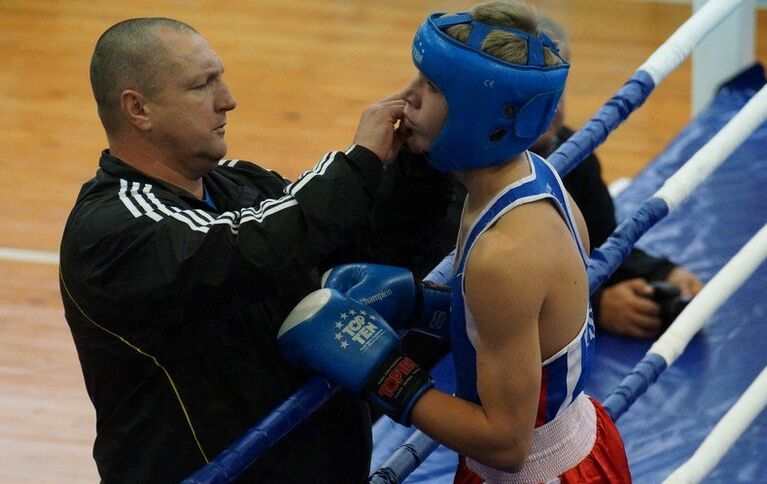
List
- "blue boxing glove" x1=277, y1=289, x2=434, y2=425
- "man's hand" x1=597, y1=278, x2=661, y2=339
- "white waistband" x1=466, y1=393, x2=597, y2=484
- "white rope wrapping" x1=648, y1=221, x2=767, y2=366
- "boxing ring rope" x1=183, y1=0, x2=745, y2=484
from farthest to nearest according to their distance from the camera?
"man's hand" x1=597, y1=278, x2=661, y2=339, "white rope wrapping" x1=648, y1=221, x2=767, y2=366, "white waistband" x1=466, y1=393, x2=597, y2=484, "blue boxing glove" x1=277, y1=289, x2=434, y2=425, "boxing ring rope" x1=183, y1=0, x2=745, y2=484

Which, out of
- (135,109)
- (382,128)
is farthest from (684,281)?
(135,109)

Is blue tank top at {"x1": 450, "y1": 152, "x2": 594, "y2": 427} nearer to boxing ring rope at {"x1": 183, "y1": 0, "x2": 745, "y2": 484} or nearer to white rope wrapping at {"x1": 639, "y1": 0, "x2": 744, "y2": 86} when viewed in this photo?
boxing ring rope at {"x1": 183, "y1": 0, "x2": 745, "y2": 484}

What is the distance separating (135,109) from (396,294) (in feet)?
1.85

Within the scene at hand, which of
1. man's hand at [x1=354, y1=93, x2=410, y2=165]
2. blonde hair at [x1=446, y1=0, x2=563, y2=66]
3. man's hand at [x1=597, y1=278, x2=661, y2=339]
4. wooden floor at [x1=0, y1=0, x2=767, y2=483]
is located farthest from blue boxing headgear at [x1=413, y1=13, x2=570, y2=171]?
wooden floor at [x1=0, y1=0, x2=767, y2=483]

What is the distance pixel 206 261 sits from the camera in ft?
6.23

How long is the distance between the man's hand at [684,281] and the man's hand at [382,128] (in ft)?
6.03

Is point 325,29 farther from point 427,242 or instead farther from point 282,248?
point 282,248

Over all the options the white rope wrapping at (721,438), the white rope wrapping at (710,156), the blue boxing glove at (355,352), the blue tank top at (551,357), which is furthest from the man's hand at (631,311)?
the blue boxing glove at (355,352)

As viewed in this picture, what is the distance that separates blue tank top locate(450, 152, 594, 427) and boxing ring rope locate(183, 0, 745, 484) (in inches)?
8.1

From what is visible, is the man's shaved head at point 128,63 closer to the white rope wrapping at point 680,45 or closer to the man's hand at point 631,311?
the white rope wrapping at point 680,45

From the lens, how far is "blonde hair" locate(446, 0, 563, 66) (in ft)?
5.83

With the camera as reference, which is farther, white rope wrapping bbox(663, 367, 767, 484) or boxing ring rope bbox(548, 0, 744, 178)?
boxing ring rope bbox(548, 0, 744, 178)

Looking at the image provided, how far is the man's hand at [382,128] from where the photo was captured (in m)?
1.99

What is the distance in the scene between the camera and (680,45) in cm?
255
